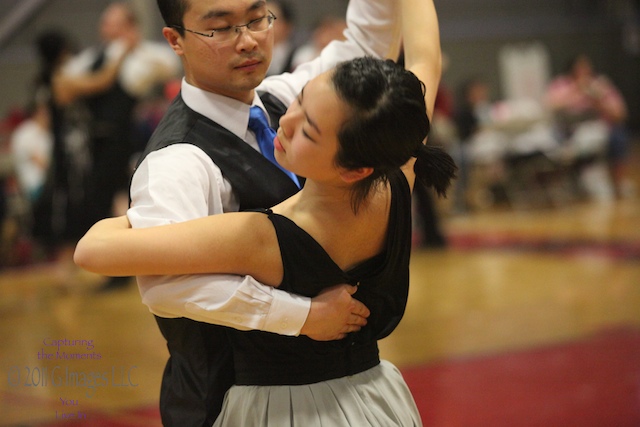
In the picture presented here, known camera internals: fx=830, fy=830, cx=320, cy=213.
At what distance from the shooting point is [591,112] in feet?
32.0

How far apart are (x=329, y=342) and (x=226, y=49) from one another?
627mm

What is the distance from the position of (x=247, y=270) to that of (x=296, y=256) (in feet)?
0.29

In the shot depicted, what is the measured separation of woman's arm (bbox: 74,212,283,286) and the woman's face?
0.12 metres

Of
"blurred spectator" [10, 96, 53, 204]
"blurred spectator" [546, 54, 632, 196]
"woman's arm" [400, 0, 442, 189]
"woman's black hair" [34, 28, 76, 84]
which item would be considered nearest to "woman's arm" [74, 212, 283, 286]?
"woman's arm" [400, 0, 442, 189]

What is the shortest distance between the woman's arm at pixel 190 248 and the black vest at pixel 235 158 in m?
0.17

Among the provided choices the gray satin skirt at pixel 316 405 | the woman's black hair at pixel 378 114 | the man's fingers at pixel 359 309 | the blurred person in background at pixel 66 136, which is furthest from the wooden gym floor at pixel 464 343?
the woman's black hair at pixel 378 114

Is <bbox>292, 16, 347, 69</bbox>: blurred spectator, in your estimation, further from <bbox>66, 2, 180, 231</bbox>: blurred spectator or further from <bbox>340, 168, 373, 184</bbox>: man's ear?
<bbox>340, 168, 373, 184</bbox>: man's ear

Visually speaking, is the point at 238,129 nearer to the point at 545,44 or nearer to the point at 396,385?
the point at 396,385

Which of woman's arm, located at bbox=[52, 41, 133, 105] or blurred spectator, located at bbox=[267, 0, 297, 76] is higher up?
blurred spectator, located at bbox=[267, 0, 297, 76]

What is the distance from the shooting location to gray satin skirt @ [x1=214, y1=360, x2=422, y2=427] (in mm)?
1507

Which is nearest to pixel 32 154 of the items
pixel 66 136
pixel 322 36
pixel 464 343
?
pixel 66 136

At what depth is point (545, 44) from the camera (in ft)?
46.9

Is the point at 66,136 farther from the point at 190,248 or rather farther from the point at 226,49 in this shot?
the point at 190,248

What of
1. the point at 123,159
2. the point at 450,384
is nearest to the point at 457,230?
the point at 123,159
